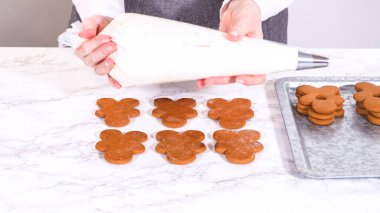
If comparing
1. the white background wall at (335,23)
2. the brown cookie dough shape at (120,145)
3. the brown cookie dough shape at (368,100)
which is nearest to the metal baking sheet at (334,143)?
the brown cookie dough shape at (368,100)

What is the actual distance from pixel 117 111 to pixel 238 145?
9.9 inches

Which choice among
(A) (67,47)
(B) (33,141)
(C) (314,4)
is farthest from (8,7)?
(B) (33,141)

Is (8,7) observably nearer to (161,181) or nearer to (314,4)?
(314,4)

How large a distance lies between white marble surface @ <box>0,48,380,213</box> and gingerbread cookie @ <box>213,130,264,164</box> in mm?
13

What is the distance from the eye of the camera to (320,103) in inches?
41.8

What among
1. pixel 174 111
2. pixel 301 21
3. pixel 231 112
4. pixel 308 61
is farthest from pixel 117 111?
pixel 301 21

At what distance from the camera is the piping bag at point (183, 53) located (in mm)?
1037

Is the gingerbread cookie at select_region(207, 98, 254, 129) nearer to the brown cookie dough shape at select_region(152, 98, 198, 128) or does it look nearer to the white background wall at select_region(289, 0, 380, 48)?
the brown cookie dough shape at select_region(152, 98, 198, 128)

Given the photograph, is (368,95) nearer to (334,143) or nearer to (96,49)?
(334,143)

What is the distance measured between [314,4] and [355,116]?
1.40 metres

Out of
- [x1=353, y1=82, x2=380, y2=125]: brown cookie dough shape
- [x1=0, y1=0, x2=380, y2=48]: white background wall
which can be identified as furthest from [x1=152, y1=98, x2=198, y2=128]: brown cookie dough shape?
[x1=0, y1=0, x2=380, y2=48]: white background wall

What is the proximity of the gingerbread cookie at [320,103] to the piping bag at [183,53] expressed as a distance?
0.07 metres

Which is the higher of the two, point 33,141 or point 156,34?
point 156,34

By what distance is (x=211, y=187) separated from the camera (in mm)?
894
